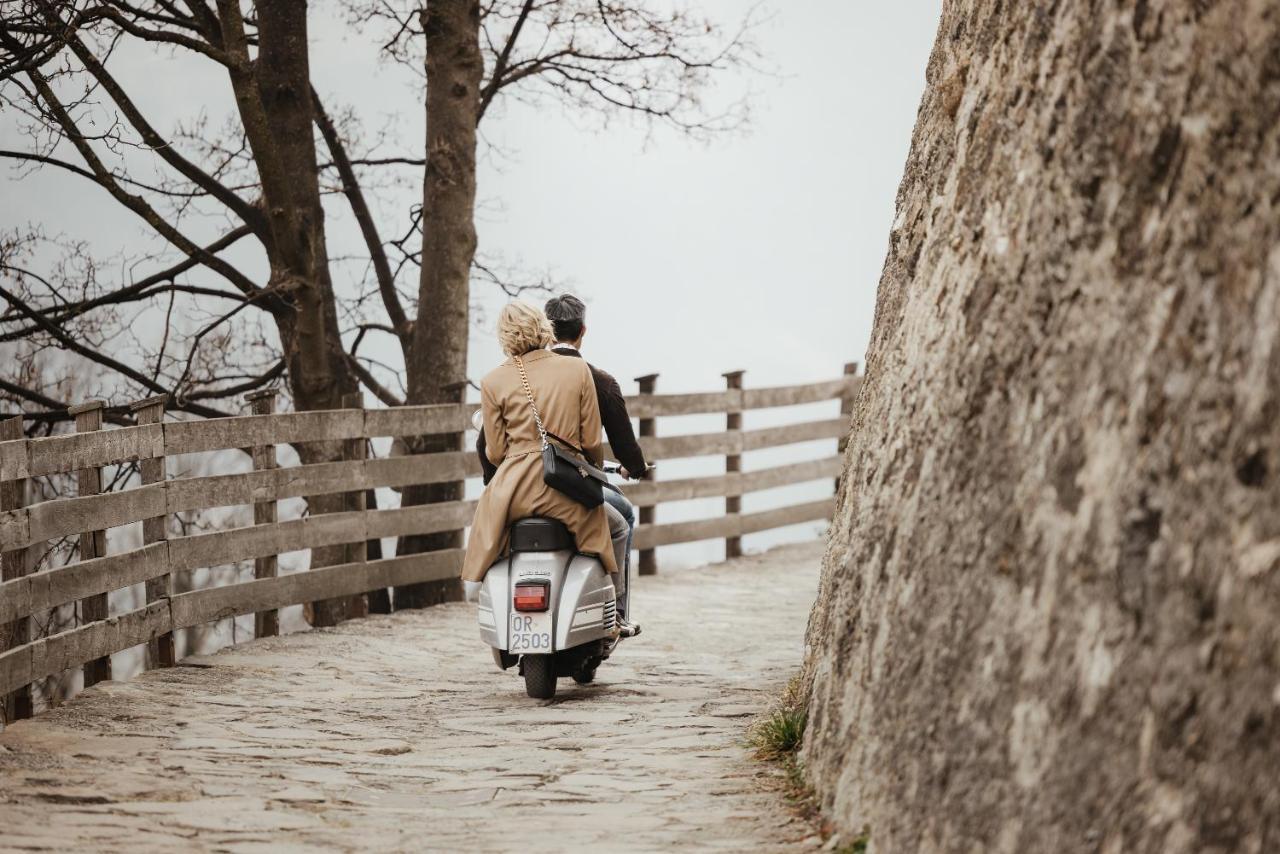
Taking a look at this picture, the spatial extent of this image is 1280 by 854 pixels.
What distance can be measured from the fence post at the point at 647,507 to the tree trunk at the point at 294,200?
2418mm

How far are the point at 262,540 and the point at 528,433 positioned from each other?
108 inches

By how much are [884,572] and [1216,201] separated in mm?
1731

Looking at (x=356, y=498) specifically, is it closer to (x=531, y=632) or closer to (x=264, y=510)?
(x=264, y=510)

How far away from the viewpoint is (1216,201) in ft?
11.4

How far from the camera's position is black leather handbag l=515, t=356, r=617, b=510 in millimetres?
7129

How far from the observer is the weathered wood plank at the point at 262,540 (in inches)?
337

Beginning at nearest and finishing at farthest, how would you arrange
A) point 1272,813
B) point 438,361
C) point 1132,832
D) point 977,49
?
1. point 1272,813
2. point 1132,832
3. point 977,49
4. point 438,361

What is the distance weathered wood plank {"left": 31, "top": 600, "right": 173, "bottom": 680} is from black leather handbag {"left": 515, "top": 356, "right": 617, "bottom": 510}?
2.40 meters

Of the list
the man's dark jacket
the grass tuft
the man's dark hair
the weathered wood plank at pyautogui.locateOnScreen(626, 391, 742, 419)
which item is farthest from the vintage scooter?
the weathered wood plank at pyautogui.locateOnScreen(626, 391, 742, 419)

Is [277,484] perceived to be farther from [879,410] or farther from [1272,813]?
[1272,813]

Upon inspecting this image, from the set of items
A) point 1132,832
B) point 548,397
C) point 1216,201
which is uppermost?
point 1216,201

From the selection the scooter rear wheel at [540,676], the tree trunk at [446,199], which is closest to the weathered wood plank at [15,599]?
the scooter rear wheel at [540,676]

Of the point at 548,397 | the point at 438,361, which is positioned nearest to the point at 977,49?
the point at 548,397

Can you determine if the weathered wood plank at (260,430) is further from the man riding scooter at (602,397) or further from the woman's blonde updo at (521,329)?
the woman's blonde updo at (521,329)
